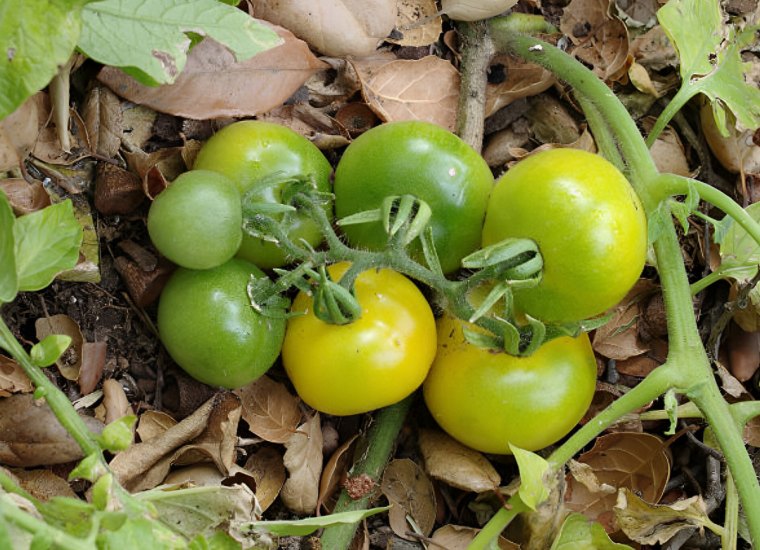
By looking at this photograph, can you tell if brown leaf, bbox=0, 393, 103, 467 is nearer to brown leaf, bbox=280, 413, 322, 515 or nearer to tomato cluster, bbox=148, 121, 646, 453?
tomato cluster, bbox=148, 121, 646, 453

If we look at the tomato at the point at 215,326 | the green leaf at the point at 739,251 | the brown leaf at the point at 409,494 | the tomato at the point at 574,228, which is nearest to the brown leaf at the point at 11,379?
the tomato at the point at 215,326

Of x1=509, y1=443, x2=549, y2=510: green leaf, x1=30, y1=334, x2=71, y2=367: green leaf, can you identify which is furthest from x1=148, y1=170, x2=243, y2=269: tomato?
x1=509, y1=443, x2=549, y2=510: green leaf

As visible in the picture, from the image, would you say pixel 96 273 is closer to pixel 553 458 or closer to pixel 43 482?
pixel 43 482

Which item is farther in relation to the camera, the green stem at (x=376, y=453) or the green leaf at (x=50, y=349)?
the green stem at (x=376, y=453)

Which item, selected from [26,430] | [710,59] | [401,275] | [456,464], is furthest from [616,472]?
[26,430]

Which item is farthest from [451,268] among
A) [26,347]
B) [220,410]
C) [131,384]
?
[26,347]

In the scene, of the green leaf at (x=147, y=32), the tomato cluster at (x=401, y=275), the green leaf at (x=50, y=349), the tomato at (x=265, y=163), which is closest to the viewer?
the green leaf at (x=50, y=349)

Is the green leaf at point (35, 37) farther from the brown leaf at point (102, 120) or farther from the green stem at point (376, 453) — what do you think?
the green stem at point (376, 453)
